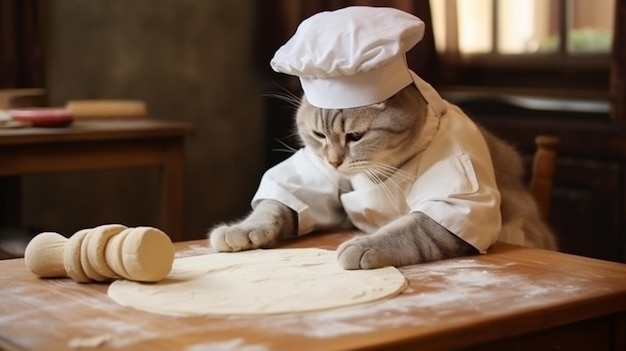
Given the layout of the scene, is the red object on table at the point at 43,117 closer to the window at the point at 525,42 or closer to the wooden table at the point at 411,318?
the wooden table at the point at 411,318

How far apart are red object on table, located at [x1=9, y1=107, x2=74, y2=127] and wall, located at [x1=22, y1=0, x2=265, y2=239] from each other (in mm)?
995

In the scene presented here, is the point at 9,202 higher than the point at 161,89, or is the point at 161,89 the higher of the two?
the point at 161,89

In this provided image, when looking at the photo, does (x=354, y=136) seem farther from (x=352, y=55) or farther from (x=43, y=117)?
(x=43, y=117)

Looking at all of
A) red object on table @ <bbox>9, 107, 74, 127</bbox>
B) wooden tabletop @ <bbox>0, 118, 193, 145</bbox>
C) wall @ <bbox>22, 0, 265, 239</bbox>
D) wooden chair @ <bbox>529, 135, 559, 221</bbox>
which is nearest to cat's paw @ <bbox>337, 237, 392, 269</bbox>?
wooden chair @ <bbox>529, 135, 559, 221</bbox>

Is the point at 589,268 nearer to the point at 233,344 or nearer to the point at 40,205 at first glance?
the point at 233,344

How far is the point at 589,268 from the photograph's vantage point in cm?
140

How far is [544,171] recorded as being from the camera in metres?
2.09

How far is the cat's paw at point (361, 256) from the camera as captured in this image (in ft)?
4.58

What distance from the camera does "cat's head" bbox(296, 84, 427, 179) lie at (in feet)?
5.10

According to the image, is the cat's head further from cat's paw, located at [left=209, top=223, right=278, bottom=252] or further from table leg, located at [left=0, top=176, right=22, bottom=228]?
table leg, located at [left=0, top=176, right=22, bottom=228]

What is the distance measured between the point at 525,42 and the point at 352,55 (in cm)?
199

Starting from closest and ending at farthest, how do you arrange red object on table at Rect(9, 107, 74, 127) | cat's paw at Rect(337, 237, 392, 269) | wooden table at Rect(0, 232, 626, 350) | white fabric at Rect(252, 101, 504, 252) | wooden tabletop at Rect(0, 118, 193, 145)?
1. wooden table at Rect(0, 232, 626, 350)
2. cat's paw at Rect(337, 237, 392, 269)
3. white fabric at Rect(252, 101, 504, 252)
4. wooden tabletop at Rect(0, 118, 193, 145)
5. red object on table at Rect(9, 107, 74, 127)

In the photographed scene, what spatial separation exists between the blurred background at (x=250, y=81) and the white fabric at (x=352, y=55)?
1299 millimetres

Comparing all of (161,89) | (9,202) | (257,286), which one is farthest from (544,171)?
(161,89)
